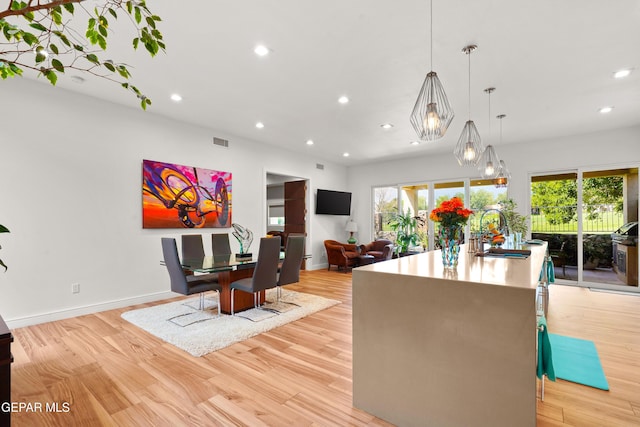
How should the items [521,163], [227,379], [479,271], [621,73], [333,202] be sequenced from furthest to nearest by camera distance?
[333,202], [521,163], [621,73], [227,379], [479,271]

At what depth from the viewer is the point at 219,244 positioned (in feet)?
16.5

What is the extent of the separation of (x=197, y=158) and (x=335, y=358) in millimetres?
4025

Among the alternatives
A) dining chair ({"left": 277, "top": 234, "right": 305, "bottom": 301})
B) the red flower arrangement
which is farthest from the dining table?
the red flower arrangement

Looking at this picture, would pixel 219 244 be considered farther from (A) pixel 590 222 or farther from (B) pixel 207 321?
(A) pixel 590 222

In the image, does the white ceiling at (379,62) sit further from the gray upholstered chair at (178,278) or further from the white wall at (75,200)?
the gray upholstered chair at (178,278)

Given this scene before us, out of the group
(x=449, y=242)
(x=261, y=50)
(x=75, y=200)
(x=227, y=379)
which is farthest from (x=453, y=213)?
(x=75, y=200)

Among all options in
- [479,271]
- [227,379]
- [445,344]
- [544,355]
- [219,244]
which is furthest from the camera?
[219,244]

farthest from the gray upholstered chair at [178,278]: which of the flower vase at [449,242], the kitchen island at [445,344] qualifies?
the flower vase at [449,242]

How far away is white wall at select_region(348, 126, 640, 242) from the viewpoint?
548 cm

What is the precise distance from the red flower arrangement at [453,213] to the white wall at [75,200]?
424 cm

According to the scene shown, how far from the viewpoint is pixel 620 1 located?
2.34 metres

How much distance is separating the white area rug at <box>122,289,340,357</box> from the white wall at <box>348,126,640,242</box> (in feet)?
14.6

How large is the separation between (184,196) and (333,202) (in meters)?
4.01

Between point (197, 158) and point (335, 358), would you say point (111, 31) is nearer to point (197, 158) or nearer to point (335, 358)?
point (197, 158)
